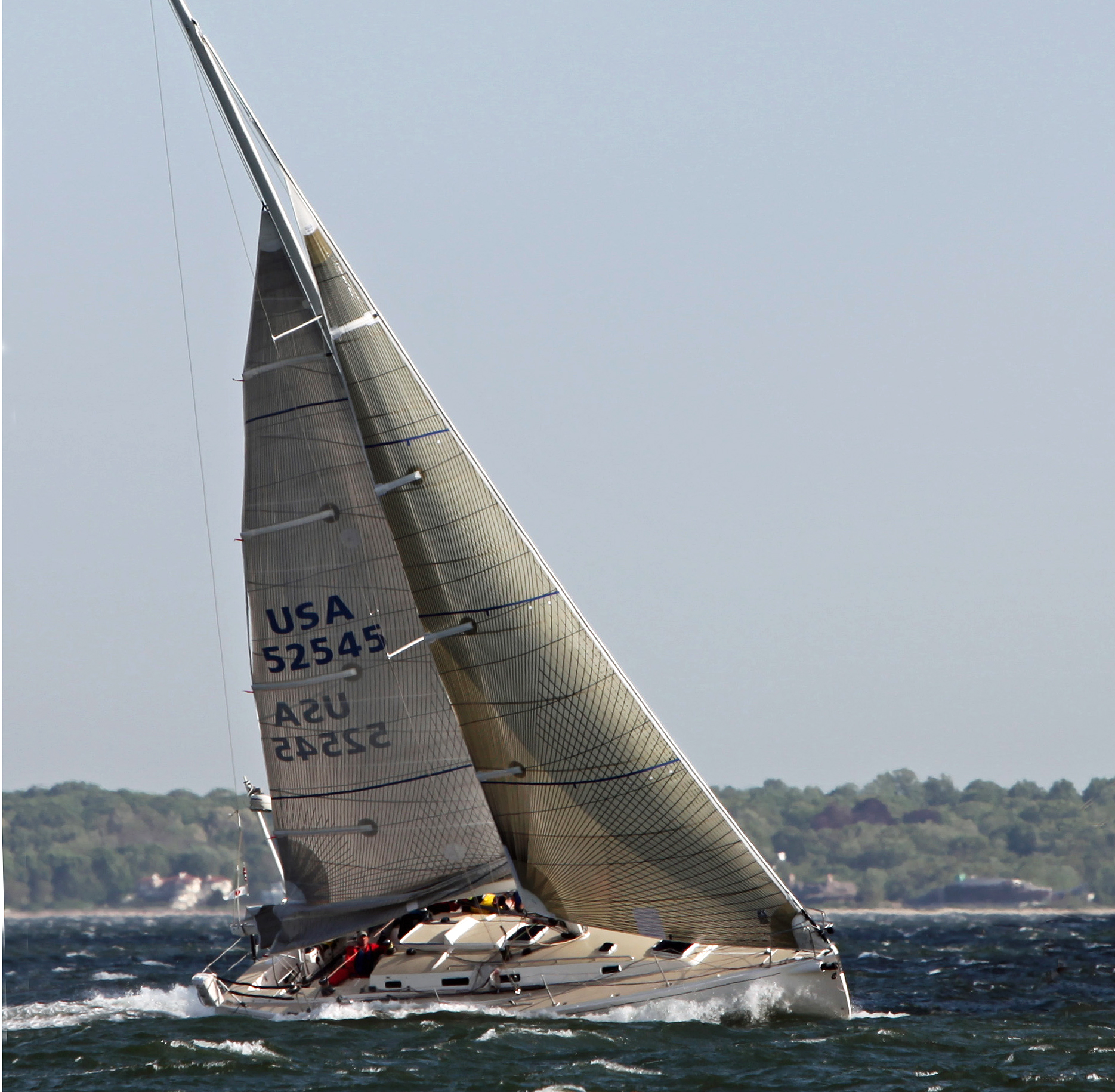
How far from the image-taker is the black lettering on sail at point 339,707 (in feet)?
64.6

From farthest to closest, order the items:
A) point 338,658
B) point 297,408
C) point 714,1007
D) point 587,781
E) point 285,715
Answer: point 285,715 < point 338,658 < point 297,408 < point 587,781 < point 714,1007

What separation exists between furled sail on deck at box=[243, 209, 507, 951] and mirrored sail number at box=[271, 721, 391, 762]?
18 mm

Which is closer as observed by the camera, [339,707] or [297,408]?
[297,408]

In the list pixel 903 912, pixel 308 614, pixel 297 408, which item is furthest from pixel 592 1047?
pixel 903 912

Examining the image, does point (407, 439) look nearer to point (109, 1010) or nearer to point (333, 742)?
point (333, 742)

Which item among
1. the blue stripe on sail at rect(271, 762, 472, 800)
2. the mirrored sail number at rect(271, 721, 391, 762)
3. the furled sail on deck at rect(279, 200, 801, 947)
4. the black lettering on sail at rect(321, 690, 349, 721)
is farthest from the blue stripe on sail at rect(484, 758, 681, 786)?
the black lettering on sail at rect(321, 690, 349, 721)

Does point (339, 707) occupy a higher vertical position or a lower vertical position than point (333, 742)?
higher

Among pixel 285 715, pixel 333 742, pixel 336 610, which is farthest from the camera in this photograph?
pixel 285 715

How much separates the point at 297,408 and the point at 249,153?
3435 mm

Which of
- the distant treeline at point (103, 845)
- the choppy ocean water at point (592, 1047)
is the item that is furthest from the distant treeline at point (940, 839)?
the choppy ocean water at point (592, 1047)

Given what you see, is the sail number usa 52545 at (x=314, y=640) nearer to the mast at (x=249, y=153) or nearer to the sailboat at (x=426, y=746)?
the sailboat at (x=426, y=746)

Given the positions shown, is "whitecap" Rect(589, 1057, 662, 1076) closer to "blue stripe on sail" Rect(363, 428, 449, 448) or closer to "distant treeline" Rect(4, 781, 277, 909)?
"blue stripe on sail" Rect(363, 428, 449, 448)

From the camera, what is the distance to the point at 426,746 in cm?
1966

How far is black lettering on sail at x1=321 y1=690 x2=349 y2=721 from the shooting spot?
19703 mm
